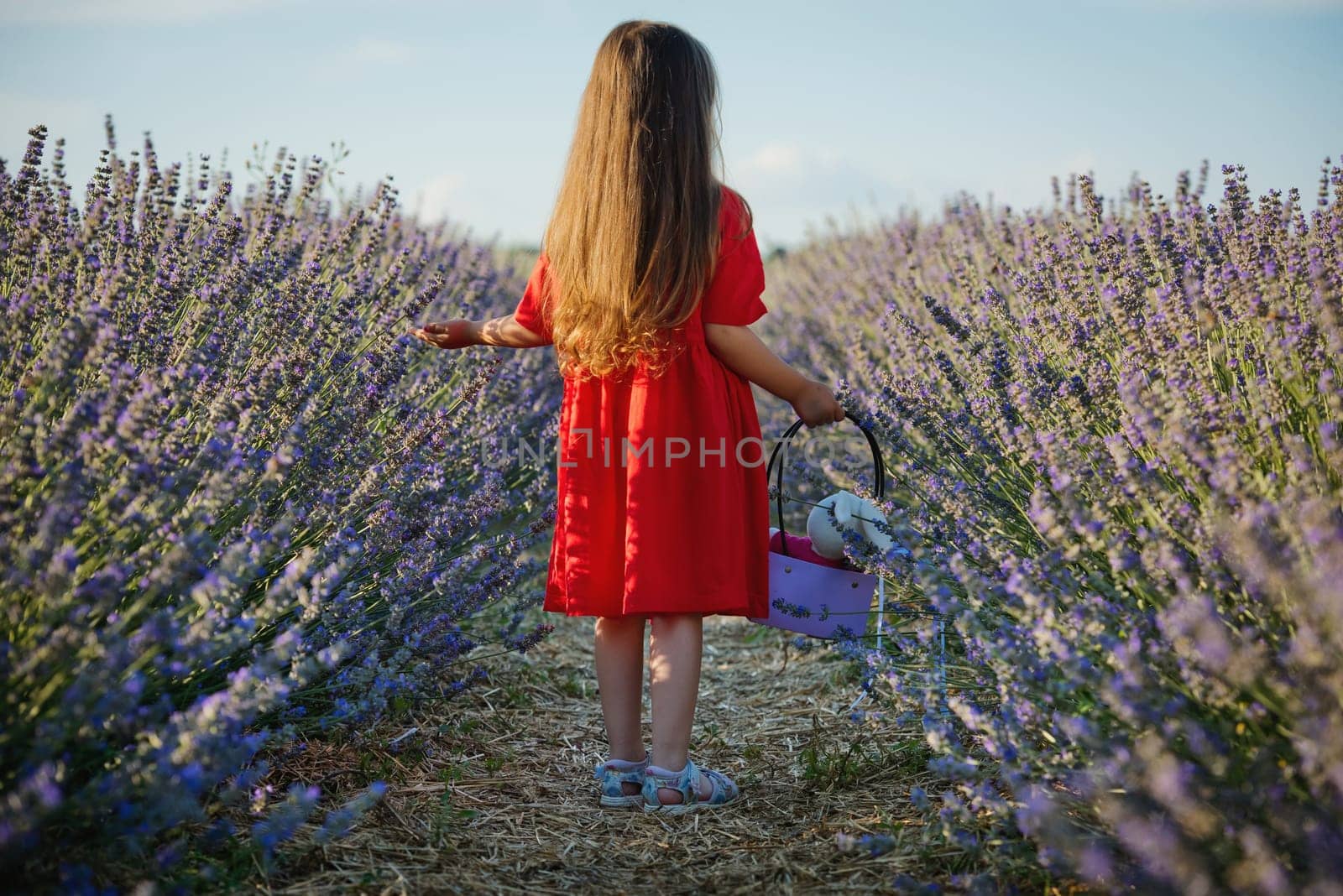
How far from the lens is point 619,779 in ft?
7.54

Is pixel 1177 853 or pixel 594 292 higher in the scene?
pixel 594 292

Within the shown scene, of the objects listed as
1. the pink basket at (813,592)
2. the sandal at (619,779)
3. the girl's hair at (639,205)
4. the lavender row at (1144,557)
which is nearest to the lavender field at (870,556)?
the lavender row at (1144,557)

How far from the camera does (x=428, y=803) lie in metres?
2.18

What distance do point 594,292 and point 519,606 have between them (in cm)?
99

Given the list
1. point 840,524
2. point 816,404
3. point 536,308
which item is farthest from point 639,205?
point 840,524

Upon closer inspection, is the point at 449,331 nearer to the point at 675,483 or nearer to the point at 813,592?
the point at 675,483

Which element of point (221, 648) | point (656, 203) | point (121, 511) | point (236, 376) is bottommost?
point (221, 648)

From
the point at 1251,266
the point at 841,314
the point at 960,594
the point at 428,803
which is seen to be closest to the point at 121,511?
the point at 428,803

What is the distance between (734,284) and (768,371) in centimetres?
20

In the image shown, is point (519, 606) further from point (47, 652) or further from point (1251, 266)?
point (1251, 266)

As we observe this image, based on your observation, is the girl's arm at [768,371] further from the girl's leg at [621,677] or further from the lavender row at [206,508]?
the lavender row at [206,508]

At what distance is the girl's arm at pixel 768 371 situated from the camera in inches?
88.0

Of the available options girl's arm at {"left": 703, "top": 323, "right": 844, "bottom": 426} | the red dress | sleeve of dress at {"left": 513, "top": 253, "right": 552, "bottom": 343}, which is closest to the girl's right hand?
girl's arm at {"left": 703, "top": 323, "right": 844, "bottom": 426}

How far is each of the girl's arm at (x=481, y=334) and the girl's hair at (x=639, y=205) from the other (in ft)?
0.56
